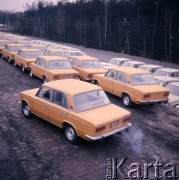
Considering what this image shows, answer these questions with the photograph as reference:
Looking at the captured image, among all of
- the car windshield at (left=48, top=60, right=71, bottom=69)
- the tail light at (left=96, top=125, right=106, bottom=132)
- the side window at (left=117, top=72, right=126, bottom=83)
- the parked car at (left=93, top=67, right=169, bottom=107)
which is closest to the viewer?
the tail light at (left=96, top=125, right=106, bottom=132)

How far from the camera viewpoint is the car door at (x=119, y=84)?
11.0m

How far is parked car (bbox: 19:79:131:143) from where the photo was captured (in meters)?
6.62

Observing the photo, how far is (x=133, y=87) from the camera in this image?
10461mm

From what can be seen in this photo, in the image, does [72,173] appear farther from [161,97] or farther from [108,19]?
[108,19]

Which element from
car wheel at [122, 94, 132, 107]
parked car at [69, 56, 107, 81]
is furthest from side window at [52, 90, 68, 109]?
parked car at [69, 56, 107, 81]

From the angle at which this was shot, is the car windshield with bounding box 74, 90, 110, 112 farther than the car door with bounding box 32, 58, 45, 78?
No

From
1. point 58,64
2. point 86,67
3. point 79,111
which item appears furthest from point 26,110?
point 86,67

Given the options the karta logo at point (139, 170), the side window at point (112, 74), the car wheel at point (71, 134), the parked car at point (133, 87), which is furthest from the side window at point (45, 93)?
the side window at point (112, 74)

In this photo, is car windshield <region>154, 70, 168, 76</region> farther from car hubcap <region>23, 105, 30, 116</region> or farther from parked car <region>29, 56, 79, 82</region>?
car hubcap <region>23, 105, 30, 116</region>

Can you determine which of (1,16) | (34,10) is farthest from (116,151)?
(1,16)

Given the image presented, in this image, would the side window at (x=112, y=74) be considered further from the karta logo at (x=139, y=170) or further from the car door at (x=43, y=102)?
the karta logo at (x=139, y=170)

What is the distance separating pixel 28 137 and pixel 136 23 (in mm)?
29305

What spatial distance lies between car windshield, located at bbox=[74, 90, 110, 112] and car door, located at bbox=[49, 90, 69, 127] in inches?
15.0

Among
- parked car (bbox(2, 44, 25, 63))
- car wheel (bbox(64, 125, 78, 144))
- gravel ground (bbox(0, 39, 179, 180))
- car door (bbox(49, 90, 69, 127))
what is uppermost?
parked car (bbox(2, 44, 25, 63))
